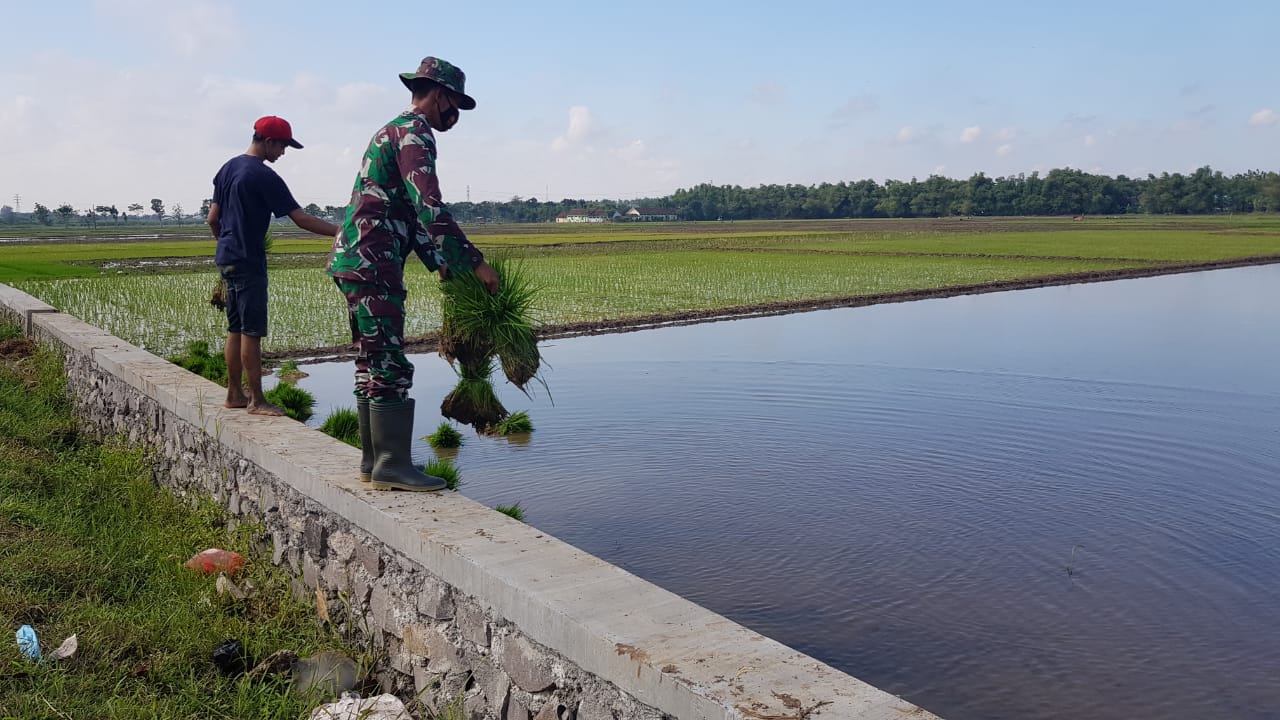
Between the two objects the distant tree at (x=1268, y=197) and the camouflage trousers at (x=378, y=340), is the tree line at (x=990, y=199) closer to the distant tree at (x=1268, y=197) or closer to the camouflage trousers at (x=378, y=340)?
the distant tree at (x=1268, y=197)

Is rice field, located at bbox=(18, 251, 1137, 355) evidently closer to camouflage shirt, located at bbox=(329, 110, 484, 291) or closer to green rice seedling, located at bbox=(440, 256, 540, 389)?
green rice seedling, located at bbox=(440, 256, 540, 389)

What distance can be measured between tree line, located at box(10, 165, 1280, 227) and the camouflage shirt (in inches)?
3754

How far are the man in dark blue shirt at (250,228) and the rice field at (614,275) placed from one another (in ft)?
6.42

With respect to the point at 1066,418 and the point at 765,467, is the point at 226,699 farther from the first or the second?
the point at 1066,418

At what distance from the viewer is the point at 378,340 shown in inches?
140

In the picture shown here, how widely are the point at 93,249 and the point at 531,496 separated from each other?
36.3 metres

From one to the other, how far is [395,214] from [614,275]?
68.7ft

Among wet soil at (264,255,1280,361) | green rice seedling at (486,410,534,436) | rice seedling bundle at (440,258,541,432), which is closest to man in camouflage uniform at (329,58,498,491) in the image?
Answer: rice seedling bundle at (440,258,541,432)

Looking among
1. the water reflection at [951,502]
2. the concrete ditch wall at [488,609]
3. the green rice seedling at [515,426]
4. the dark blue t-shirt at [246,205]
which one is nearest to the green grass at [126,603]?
the concrete ditch wall at [488,609]

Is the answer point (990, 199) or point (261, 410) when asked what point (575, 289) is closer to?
point (261, 410)

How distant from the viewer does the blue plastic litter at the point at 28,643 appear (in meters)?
3.24

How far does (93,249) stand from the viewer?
37.0 metres

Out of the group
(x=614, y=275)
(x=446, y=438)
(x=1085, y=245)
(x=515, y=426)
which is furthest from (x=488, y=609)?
(x=1085, y=245)

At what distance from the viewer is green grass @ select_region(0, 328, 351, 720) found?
10.3 ft
